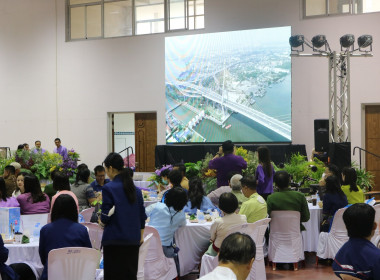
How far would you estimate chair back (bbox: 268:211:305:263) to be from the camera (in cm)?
690

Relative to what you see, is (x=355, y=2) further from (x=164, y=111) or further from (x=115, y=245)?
(x=115, y=245)

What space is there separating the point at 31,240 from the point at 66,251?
1572 mm

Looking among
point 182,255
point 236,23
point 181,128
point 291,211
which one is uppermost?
point 236,23

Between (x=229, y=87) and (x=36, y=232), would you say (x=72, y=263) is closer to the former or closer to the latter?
(x=36, y=232)

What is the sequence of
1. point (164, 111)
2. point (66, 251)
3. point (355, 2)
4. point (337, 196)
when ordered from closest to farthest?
point (66, 251) < point (337, 196) < point (355, 2) < point (164, 111)

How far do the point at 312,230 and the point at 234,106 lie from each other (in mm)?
7257

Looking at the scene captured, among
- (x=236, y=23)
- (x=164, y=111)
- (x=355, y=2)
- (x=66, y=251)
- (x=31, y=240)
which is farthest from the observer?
(x=164, y=111)

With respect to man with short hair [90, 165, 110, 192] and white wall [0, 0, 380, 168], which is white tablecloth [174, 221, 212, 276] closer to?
man with short hair [90, 165, 110, 192]

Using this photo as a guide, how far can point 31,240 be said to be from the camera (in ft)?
18.8

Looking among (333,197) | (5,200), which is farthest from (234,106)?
(5,200)

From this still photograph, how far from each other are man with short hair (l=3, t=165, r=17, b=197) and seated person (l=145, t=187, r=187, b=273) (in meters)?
3.13

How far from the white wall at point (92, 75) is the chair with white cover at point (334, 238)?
7141 millimetres

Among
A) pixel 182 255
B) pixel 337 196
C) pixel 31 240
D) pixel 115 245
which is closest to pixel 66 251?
pixel 115 245

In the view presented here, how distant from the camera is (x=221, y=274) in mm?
2455
